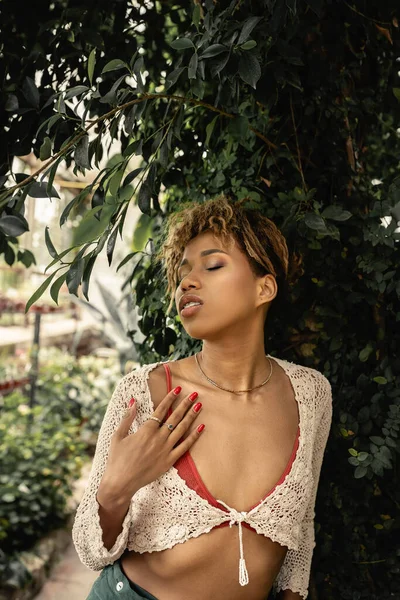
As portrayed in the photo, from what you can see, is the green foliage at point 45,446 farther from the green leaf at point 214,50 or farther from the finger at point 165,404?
the green leaf at point 214,50

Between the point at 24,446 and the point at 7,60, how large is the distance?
2.94m

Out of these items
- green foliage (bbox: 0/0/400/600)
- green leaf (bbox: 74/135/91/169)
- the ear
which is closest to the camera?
green leaf (bbox: 74/135/91/169)

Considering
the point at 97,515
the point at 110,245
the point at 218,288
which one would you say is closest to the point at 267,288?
the point at 218,288

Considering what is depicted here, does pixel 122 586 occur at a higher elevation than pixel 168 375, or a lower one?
lower

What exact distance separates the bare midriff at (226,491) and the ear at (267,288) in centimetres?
24

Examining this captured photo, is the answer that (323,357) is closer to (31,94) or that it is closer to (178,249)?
(178,249)

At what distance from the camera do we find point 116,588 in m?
1.40

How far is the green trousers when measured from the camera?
1380 millimetres

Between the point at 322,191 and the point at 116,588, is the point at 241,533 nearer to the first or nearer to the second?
the point at 116,588

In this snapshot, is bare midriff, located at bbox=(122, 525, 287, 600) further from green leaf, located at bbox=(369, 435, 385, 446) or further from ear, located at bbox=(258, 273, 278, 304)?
ear, located at bbox=(258, 273, 278, 304)

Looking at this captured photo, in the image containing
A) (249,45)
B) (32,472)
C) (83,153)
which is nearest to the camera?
(249,45)

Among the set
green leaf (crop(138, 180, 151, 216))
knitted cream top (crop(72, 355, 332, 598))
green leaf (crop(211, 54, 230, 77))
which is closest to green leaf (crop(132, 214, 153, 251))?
green leaf (crop(138, 180, 151, 216))

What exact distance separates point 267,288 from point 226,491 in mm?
467

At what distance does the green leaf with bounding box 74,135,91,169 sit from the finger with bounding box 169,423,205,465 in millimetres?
601
